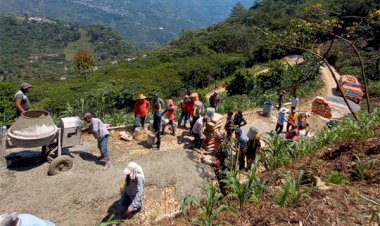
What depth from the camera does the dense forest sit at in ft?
28.9

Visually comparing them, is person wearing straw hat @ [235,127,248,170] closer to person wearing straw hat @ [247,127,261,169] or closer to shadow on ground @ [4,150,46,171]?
person wearing straw hat @ [247,127,261,169]

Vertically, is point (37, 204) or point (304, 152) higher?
point (304, 152)

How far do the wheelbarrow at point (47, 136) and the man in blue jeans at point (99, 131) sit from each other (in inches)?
19.4

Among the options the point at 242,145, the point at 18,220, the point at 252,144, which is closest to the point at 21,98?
the point at 18,220

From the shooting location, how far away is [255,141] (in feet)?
30.8

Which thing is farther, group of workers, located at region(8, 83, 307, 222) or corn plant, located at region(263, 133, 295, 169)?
corn plant, located at region(263, 133, 295, 169)

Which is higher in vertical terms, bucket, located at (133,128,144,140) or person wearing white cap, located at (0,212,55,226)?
person wearing white cap, located at (0,212,55,226)

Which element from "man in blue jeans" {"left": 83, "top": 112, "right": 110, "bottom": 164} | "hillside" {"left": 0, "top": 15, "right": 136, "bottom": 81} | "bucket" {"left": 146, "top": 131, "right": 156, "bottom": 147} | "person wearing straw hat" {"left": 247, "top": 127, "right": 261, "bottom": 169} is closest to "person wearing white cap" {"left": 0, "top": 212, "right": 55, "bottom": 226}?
"man in blue jeans" {"left": 83, "top": 112, "right": 110, "bottom": 164}

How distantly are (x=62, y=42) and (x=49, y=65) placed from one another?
43817 millimetres

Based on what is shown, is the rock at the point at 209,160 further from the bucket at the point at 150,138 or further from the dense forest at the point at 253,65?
the dense forest at the point at 253,65

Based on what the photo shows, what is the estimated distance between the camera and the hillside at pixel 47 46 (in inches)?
4505

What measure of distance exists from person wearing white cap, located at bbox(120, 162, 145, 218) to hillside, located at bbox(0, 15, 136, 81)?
101 m

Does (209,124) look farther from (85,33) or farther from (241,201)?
(85,33)

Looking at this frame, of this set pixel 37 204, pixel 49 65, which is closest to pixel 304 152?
pixel 37 204
